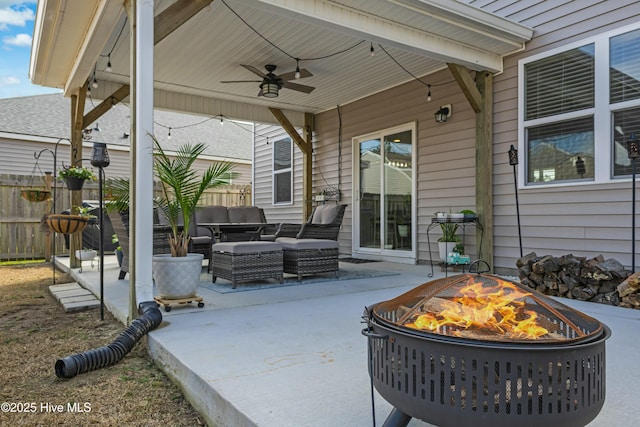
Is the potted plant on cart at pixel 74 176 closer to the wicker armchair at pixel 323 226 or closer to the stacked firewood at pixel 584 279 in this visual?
the wicker armchair at pixel 323 226

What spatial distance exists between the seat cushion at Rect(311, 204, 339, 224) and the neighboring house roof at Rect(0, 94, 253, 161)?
378cm

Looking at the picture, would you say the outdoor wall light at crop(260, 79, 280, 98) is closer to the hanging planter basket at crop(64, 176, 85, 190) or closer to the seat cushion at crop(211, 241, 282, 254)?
the seat cushion at crop(211, 241, 282, 254)

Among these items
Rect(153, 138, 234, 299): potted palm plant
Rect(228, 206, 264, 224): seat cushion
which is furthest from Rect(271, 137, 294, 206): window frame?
Rect(153, 138, 234, 299): potted palm plant

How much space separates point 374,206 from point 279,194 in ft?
9.53

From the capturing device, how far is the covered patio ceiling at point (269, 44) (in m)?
3.84

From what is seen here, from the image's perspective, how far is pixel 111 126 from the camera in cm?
1257

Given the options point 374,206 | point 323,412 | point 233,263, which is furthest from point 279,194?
point 323,412

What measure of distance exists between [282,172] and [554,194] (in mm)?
5795

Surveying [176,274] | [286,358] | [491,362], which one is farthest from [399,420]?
[176,274]

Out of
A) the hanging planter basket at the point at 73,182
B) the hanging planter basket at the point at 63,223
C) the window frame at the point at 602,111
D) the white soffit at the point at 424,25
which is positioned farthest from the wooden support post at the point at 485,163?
the hanging planter basket at the point at 73,182

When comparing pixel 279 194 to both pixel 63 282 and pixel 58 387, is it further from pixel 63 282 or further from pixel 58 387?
pixel 58 387

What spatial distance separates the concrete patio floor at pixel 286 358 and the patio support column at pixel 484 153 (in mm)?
1575

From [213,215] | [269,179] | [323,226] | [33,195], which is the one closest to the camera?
[323,226]

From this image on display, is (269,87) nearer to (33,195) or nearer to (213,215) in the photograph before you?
(213,215)
